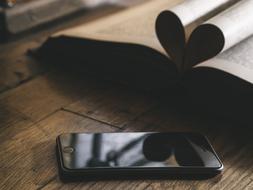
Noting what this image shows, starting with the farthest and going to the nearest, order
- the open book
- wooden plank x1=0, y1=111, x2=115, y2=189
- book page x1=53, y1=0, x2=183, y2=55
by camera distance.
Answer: book page x1=53, y1=0, x2=183, y2=55 → the open book → wooden plank x1=0, y1=111, x2=115, y2=189

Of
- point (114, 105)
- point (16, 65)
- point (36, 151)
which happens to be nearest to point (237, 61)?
point (114, 105)

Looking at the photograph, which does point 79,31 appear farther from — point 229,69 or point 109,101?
point 229,69

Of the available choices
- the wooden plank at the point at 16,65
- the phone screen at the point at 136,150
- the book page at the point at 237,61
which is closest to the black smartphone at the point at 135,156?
the phone screen at the point at 136,150

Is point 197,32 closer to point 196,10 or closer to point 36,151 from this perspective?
point 196,10

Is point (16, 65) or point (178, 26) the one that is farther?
point (16, 65)

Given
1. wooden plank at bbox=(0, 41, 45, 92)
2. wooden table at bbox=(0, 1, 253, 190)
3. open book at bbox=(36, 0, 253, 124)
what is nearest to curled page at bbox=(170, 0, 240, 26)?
open book at bbox=(36, 0, 253, 124)

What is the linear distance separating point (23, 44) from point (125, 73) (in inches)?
11.1

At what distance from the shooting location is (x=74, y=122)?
72 cm

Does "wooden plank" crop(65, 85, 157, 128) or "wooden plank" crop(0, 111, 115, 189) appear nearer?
"wooden plank" crop(0, 111, 115, 189)

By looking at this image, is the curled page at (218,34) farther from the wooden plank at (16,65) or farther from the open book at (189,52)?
the wooden plank at (16,65)

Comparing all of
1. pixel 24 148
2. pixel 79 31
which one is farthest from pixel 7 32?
pixel 24 148

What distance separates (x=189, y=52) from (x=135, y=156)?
20 cm

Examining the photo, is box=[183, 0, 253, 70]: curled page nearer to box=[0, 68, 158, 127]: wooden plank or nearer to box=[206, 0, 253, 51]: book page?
box=[206, 0, 253, 51]: book page

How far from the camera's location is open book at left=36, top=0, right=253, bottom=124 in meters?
0.71
